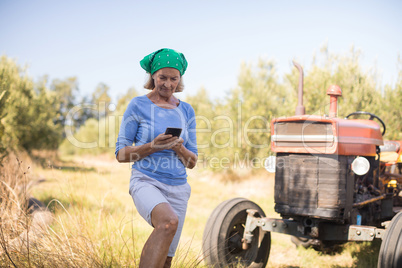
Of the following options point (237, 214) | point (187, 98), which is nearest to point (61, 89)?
point (187, 98)

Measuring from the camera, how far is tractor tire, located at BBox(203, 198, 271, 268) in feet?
11.9

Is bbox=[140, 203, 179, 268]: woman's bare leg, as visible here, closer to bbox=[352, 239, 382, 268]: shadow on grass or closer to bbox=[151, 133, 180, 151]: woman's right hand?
Result: bbox=[151, 133, 180, 151]: woman's right hand

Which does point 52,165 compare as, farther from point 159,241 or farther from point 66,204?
point 66,204

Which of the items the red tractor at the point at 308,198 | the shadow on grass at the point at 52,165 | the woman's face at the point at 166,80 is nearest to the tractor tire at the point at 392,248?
the red tractor at the point at 308,198

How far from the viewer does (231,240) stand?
3914 millimetres

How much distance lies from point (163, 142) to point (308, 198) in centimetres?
208

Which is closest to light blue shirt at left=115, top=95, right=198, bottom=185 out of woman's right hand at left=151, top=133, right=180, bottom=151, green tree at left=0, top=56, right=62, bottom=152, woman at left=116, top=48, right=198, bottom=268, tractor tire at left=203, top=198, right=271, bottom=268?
woman at left=116, top=48, right=198, bottom=268

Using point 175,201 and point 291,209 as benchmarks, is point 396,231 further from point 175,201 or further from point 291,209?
point 175,201

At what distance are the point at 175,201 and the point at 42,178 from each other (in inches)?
422

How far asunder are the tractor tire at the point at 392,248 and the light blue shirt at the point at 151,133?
78.5 inches

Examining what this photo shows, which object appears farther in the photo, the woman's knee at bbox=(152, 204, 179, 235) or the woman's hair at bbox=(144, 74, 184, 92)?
the woman's hair at bbox=(144, 74, 184, 92)

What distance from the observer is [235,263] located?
12.4ft

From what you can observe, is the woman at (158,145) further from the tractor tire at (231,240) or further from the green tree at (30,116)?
the green tree at (30,116)

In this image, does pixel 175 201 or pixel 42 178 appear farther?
pixel 42 178
